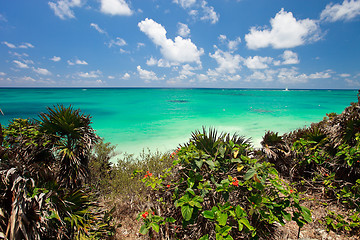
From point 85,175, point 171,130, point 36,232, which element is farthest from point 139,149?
point 36,232

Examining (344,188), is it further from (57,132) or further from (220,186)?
(57,132)

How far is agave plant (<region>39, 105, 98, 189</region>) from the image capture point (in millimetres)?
3916

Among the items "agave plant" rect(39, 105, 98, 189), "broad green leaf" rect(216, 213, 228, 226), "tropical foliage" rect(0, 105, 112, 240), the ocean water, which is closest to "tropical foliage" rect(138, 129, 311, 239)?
"broad green leaf" rect(216, 213, 228, 226)

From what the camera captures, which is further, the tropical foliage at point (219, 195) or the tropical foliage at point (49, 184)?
the tropical foliage at point (219, 195)

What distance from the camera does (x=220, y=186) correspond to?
2.50m

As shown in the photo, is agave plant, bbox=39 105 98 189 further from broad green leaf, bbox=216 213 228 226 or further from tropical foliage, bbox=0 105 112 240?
broad green leaf, bbox=216 213 228 226

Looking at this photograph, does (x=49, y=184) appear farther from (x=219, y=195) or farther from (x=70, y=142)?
(x=219, y=195)

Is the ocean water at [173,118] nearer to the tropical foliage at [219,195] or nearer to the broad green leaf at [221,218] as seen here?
the tropical foliage at [219,195]

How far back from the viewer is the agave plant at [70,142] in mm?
3916

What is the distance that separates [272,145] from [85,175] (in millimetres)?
5743

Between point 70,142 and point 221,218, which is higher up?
point 70,142

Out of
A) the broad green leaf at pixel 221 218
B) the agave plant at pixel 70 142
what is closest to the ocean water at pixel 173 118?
the agave plant at pixel 70 142

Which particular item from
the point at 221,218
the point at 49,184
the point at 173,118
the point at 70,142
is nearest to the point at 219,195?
the point at 221,218

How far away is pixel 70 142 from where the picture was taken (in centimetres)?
412
